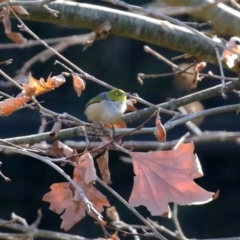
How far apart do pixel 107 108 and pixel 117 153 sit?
78.3 inches

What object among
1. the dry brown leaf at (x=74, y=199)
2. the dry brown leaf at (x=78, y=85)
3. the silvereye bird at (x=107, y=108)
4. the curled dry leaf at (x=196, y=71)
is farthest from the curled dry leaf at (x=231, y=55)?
the dry brown leaf at (x=74, y=199)

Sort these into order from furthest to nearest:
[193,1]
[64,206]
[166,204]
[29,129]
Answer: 1. [29,129]
2. [193,1]
3. [64,206]
4. [166,204]

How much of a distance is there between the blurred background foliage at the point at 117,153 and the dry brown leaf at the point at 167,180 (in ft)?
8.94

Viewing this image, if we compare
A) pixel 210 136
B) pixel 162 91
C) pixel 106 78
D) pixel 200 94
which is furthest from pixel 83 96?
pixel 200 94

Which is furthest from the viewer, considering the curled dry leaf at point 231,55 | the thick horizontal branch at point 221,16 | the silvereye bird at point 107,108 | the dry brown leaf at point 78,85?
the thick horizontal branch at point 221,16

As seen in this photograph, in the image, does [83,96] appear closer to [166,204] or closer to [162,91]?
[162,91]

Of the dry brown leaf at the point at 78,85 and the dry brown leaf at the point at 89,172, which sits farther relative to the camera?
the dry brown leaf at the point at 78,85

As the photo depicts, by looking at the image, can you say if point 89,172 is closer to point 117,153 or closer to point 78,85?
point 78,85

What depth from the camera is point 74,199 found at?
1330mm

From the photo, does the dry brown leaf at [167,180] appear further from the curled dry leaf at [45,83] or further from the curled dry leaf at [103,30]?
the curled dry leaf at [103,30]

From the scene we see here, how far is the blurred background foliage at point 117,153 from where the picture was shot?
417 cm

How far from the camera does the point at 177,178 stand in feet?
4.43

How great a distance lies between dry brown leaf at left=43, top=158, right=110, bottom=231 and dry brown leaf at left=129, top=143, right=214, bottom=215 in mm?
101

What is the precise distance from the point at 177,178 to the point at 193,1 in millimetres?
1202
